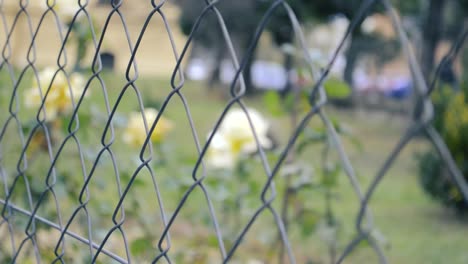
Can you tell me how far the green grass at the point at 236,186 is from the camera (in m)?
2.48

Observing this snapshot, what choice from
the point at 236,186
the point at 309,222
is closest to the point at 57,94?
the point at 236,186

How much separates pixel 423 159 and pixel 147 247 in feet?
16.1

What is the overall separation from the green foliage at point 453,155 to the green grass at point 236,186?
0.28m

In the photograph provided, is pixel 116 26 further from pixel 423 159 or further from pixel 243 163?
pixel 243 163

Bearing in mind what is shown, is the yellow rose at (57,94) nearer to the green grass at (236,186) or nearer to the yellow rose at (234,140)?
the green grass at (236,186)

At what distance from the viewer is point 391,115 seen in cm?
1750

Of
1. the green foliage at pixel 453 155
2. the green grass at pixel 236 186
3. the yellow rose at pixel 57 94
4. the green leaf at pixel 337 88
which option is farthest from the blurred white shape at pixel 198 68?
the green leaf at pixel 337 88

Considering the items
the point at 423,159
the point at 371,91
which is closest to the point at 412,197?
the point at 423,159

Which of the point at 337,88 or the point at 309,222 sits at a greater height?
the point at 337,88

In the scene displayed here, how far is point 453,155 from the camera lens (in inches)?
248

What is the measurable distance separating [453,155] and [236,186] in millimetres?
4030

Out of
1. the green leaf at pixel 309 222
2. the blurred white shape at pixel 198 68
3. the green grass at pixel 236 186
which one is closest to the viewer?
the green leaf at pixel 309 222

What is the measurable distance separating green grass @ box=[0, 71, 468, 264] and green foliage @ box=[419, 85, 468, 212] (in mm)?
285

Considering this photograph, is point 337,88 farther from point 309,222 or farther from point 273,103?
point 309,222
